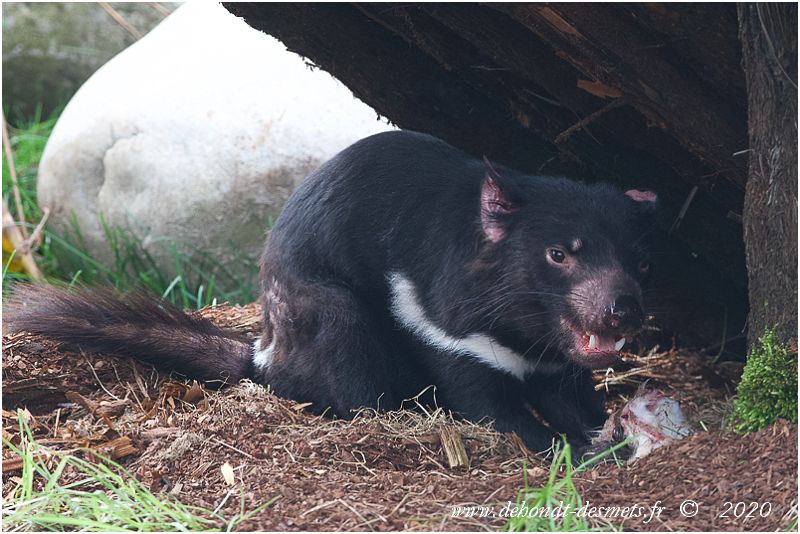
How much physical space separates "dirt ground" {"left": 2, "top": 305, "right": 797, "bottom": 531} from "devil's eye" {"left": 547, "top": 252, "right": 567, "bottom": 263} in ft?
2.18

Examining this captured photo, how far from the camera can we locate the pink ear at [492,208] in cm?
362

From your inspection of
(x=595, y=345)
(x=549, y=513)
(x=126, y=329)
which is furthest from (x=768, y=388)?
(x=126, y=329)

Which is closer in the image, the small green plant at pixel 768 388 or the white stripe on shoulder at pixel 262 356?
the small green plant at pixel 768 388

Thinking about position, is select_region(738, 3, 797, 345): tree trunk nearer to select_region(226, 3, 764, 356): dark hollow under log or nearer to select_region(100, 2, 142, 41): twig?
select_region(226, 3, 764, 356): dark hollow under log

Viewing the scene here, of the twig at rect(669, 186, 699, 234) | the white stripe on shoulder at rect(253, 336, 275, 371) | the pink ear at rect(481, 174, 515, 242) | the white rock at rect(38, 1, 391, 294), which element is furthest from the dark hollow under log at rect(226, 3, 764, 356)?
the white rock at rect(38, 1, 391, 294)

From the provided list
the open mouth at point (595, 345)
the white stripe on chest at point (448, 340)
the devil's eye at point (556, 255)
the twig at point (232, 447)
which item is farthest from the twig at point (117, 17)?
the open mouth at point (595, 345)

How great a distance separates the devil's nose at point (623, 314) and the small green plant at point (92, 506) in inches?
51.4

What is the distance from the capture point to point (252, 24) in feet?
12.0

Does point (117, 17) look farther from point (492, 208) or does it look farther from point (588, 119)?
point (588, 119)

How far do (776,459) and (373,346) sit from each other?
1607 mm

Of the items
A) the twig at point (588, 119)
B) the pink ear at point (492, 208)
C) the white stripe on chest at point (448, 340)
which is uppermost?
the twig at point (588, 119)

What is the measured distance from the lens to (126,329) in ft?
13.5

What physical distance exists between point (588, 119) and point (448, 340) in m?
0.97

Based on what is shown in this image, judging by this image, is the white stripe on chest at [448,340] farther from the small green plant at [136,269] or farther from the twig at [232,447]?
the small green plant at [136,269]
